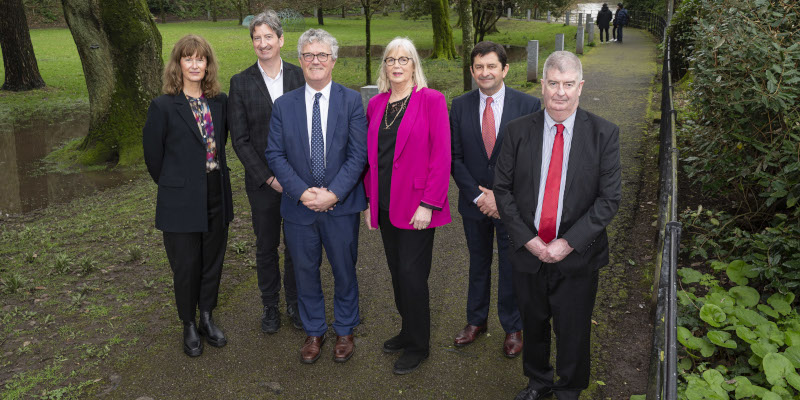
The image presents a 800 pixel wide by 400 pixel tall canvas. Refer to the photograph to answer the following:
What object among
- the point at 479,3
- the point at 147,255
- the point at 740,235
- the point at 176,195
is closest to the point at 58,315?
the point at 147,255

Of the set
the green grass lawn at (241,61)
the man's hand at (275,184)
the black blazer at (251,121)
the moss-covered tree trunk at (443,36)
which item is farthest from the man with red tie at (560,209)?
the moss-covered tree trunk at (443,36)

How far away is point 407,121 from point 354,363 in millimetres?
1648

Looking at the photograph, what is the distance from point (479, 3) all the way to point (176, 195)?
2099 cm

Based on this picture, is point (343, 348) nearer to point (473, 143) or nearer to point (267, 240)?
point (267, 240)

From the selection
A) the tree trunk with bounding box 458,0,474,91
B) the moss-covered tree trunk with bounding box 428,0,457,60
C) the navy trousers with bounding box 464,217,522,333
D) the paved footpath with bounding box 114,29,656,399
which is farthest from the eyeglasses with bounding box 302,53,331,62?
the moss-covered tree trunk with bounding box 428,0,457,60

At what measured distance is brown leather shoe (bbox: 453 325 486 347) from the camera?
4297 millimetres

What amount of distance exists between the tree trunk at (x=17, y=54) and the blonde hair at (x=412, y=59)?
1833 centimetres

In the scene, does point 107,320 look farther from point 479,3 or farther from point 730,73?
point 479,3

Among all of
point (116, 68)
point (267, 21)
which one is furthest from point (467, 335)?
point (116, 68)

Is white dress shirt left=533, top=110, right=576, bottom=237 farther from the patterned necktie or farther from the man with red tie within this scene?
the patterned necktie

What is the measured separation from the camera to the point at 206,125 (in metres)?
4.28

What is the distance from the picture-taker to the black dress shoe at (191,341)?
14.1 ft

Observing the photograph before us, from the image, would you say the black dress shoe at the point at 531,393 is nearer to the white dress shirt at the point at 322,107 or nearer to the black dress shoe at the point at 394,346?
the black dress shoe at the point at 394,346

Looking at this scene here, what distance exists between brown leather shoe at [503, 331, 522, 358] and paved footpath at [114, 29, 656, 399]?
51 mm
